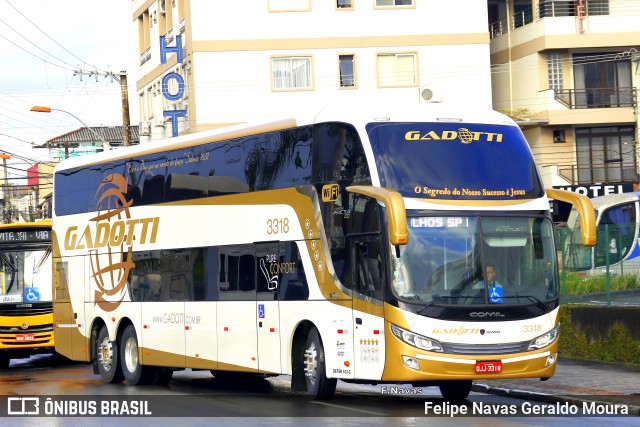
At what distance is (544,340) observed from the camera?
15.9m

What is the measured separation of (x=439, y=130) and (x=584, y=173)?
40.0 m

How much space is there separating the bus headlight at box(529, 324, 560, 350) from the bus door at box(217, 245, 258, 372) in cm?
450

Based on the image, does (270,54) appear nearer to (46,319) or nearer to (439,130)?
(46,319)

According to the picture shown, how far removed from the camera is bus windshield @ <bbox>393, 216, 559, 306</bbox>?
50.7 ft

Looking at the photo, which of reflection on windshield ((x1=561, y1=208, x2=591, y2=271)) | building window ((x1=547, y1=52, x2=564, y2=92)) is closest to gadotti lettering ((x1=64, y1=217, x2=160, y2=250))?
reflection on windshield ((x1=561, y1=208, x2=591, y2=271))

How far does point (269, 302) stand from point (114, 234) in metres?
5.60

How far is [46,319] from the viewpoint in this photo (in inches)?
1128

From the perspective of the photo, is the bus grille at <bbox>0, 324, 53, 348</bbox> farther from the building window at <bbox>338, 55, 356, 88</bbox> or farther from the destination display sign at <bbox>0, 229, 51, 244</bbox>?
the building window at <bbox>338, 55, 356, 88</bbox>

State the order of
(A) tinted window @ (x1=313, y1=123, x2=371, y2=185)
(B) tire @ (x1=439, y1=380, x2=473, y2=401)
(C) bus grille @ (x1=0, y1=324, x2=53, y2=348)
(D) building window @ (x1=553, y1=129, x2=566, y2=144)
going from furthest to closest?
(D) building window @ (x1=553, y1=129, x2=566, y2=144) → (C) bus grille @ (x1=0, y1=324, x2=53, y2=348) → (B) tire @ (x1=439, y1=380, x2=473, y2=401) → (A) tinted window @ (x1=313, y1=123, x2=371, y2=185)

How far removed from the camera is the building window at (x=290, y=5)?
51.8 metres

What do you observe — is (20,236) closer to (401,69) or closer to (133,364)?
(133,364)

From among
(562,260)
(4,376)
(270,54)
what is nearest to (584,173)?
(270,54)

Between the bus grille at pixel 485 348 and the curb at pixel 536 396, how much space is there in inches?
47.1

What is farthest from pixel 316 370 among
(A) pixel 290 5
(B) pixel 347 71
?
(A) pixel 290 5
